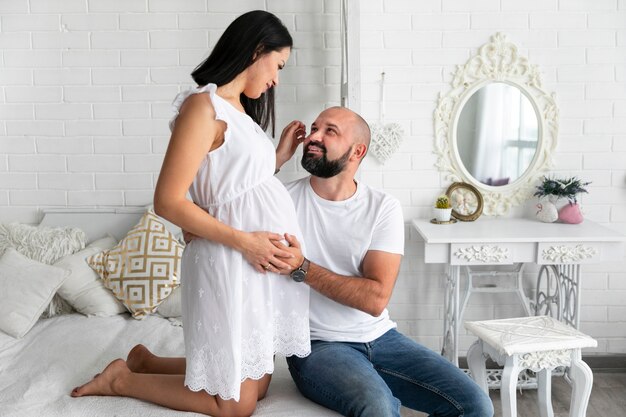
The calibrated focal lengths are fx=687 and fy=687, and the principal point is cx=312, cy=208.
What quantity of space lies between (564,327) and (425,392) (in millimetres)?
915

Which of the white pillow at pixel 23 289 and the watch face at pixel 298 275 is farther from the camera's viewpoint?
the white pillow at pixel 23 289

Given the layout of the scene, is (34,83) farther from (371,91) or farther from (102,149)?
(371,91)

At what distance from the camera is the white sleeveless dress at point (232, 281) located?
1.90 metres

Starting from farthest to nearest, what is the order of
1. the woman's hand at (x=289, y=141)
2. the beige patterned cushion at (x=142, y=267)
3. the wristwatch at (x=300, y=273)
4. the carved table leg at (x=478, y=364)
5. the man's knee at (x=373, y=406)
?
the beige patterned cushion at (x=142, y=267)
the carved table leg at (x=478, y=364)
the woman's hand at (x=289, y=141)
the wristwatch at (x=300, y=273)
the man's knee at (x=373, y=406)

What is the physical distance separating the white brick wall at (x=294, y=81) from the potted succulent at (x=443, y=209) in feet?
0.56

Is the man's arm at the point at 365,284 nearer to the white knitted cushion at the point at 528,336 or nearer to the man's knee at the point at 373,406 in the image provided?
the man's knee at the point at 373,406

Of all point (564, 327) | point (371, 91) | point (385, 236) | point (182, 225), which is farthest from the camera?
point (371, 91)

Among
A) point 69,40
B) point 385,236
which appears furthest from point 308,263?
point 69,40

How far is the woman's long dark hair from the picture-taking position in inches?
75.8

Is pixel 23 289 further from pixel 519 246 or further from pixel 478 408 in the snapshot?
pixel 519 246

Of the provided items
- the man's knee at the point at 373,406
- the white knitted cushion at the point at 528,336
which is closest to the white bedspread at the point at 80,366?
the man's knee at the point at 373,406

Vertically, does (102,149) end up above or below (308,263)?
above

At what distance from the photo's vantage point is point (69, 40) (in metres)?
3.66

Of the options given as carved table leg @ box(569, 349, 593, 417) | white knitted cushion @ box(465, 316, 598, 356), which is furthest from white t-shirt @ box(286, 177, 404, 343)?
carved table leg @ box(569, 349, 593, 417)
